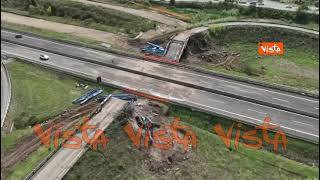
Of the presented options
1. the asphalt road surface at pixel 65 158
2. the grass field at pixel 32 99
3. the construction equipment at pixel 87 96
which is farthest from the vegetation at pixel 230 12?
the asphalt road surface at pixel 65 158

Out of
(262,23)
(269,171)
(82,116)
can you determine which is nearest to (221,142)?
(269,171)

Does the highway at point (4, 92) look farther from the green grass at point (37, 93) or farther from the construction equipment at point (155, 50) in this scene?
the construction equipment at point (155, 50)

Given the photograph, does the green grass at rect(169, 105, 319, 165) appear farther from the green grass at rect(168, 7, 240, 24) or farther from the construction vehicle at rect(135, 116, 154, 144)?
the green grass at rect(168, 7, 240, 24)

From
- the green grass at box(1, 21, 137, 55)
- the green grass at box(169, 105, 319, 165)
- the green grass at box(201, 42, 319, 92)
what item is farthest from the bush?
the green grass at box(169, 105, 319, 165)

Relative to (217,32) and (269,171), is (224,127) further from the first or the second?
(217,32)

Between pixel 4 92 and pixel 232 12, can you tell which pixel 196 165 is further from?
pixel 232 12
